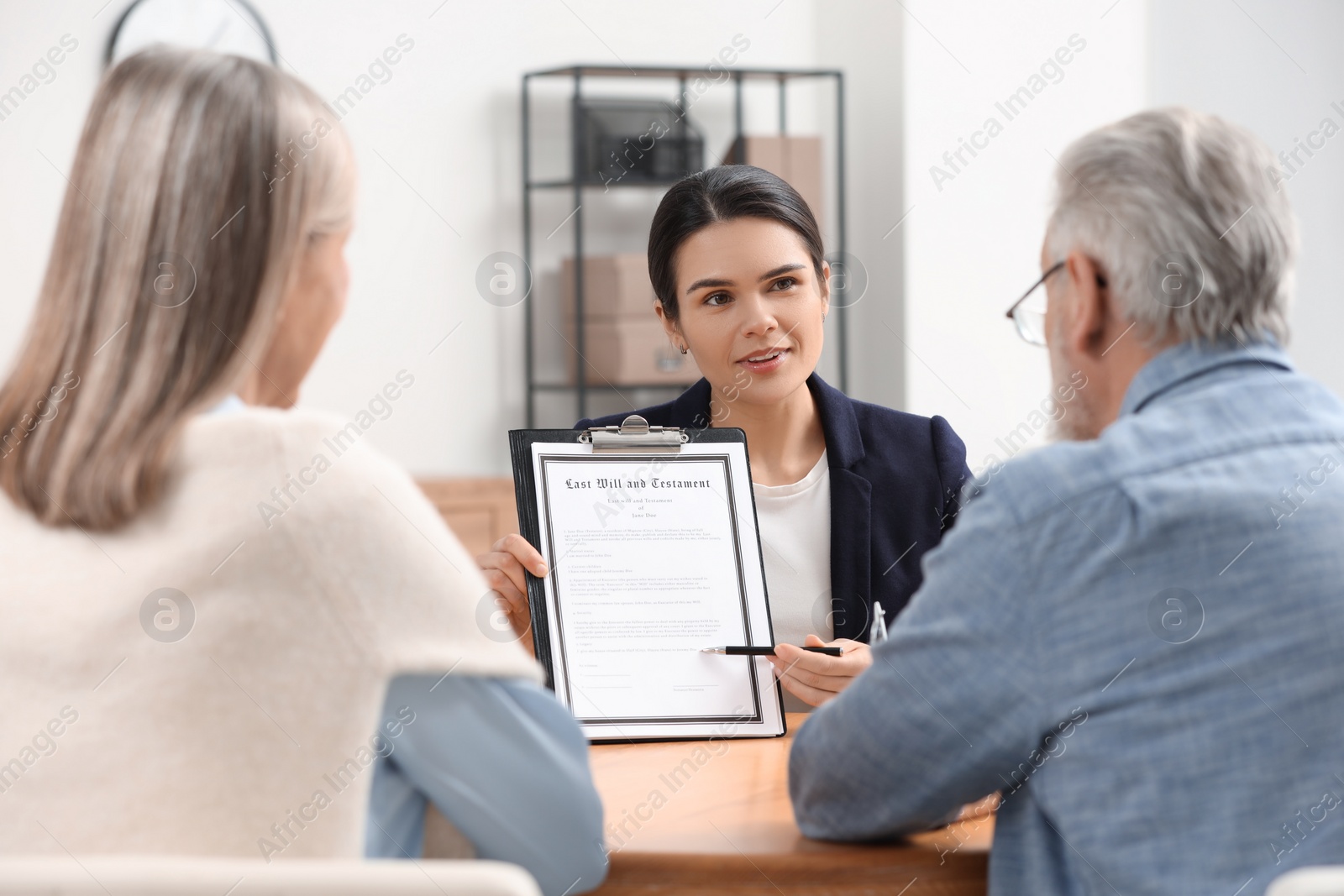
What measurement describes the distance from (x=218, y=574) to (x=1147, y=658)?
664 mm

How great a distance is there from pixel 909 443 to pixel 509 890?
1267 millimetres

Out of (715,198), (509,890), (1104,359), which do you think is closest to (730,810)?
(509,890)

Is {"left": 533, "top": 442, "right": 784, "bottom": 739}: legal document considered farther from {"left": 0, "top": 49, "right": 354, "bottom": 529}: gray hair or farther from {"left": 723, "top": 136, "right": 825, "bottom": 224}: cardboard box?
{"left": 723, "top": 136, "right": 825, "bottom": 224}: cardboard box

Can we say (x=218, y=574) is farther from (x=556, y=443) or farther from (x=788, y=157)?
(x=788, y=157)

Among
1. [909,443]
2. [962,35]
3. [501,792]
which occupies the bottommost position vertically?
[501,792]

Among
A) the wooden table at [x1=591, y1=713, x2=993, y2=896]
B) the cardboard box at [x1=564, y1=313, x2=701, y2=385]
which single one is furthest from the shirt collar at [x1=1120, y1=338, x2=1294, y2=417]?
the cardboard box at [x1=564, y1=313, x2=701, y2=385]

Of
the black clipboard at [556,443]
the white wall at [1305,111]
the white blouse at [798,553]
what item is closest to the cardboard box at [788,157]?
the white wall at [1305,111]

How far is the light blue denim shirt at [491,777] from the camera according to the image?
2.80ft

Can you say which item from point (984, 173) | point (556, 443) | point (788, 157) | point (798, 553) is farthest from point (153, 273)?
point (984, 173)

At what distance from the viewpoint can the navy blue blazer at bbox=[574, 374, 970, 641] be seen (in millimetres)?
1694

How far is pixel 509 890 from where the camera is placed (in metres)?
0.71

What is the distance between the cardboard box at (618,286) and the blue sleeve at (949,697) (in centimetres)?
276

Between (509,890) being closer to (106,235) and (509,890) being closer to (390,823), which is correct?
(390,823)

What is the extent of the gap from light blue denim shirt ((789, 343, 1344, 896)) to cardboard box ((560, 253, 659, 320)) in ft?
9.13
